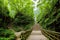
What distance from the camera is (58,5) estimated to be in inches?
566

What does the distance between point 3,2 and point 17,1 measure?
926 centimetres

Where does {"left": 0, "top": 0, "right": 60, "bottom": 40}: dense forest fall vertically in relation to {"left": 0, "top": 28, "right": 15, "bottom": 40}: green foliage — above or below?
above

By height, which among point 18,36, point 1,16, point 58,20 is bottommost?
point 18,36

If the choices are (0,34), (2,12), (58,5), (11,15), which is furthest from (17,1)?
(0,34)

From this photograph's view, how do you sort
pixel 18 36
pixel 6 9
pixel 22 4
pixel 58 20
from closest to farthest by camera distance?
pixel 18 36 < pixel 58 20 < pixel 6 9 < pixel 22 4

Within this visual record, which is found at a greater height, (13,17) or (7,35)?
(13,17)

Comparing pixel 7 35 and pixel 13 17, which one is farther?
pixel 13 17

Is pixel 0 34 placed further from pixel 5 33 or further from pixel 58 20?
pixel 58 20

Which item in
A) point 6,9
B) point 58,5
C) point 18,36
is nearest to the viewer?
point 18,36

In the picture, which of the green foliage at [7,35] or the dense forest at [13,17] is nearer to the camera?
the green foliage at [7,35]

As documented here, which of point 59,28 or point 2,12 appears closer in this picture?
point 59,28

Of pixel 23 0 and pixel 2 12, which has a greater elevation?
pixel 23 0

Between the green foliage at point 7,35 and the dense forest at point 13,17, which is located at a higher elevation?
the dense forest at point 13,17

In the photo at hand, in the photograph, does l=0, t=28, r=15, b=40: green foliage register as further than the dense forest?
No
